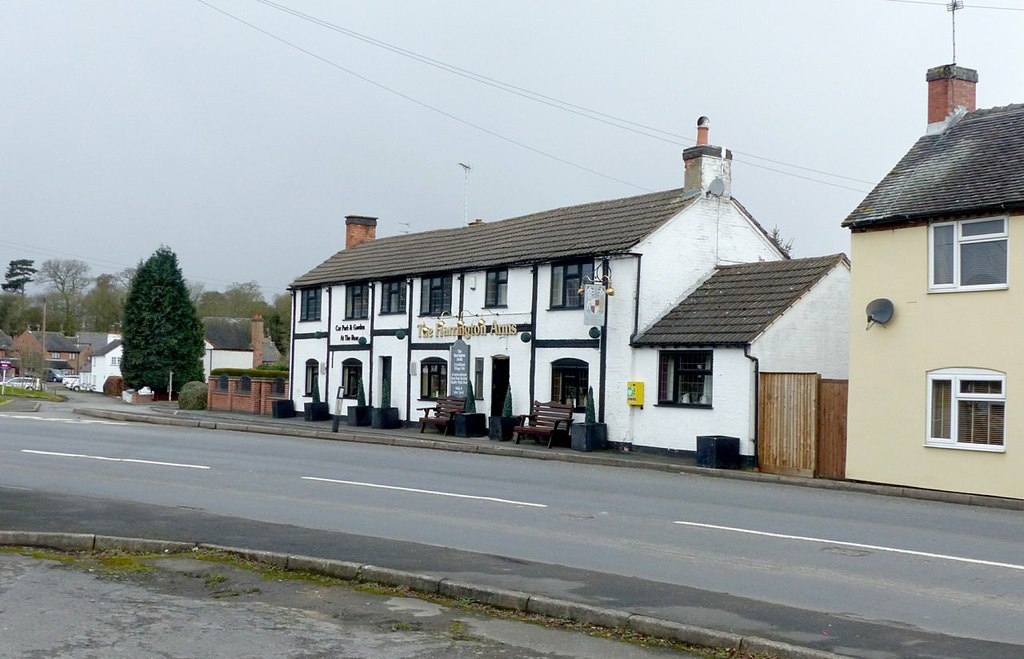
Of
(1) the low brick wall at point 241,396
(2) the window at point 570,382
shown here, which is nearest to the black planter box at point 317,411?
(1) the low brick wall at point 241,396

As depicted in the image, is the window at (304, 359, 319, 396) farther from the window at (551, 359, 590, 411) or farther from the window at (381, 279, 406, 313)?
the window at (551, 359, 590, 411)

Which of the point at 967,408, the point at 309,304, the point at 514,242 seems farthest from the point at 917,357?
the point at 309,304

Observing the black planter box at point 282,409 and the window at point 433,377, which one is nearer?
the window at point 433,377

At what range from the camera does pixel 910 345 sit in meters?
20.3

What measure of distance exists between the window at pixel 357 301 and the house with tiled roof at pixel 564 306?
0.05 metres

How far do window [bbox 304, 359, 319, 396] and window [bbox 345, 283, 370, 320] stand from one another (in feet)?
9.56

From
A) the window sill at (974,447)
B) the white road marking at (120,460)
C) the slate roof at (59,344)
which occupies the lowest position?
the white road marking at (120,460)

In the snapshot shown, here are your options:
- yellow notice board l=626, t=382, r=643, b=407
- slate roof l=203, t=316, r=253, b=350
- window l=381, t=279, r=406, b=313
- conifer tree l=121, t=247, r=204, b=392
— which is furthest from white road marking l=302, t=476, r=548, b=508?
slate roof l=203, t=316, r=253, b=350

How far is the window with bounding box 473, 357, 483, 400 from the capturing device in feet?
105

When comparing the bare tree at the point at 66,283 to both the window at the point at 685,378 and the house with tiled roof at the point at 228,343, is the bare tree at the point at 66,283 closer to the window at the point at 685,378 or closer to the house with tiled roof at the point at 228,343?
the house with tiled roof at the point at 228,343

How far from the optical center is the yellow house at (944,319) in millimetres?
18828

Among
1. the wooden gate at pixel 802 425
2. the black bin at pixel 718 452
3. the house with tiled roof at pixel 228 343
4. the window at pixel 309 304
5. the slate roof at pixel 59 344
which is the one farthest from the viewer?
the slate roof at pixel 59 344

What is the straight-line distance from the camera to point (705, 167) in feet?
94.4

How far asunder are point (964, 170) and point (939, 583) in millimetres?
13251
